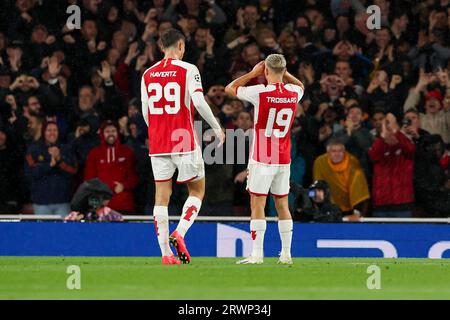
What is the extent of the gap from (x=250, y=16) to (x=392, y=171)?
174 inches

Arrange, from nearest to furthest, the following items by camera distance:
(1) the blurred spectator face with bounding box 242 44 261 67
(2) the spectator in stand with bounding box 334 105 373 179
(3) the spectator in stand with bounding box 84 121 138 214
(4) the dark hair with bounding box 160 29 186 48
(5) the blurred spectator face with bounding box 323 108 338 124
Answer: (4) the dark hair with bounding box 160 29 186 48
(2) the spectator in stand with bounding box 334 105 373 179
(3) the spectator in stand with bounding box 84 121 138 214
(5) the blurred spectator face with bounding box 323 108 338 124
(1) the blurred spectator face with bounding box 242 44 261 67

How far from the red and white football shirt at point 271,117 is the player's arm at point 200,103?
68cm

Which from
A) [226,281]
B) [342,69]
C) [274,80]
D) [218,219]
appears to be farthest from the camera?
[342,69]

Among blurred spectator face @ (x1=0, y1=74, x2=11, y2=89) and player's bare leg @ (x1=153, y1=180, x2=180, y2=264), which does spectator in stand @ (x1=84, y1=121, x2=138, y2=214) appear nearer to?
blurred spectator face @ (x1=0, y1=74, x2=11, y2=89)

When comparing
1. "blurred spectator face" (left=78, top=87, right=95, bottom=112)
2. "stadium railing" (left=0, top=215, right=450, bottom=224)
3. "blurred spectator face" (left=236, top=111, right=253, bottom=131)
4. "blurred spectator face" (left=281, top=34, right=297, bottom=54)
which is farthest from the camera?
"blurred spectator face" (left=281, top=34, right=297, bottom=54)

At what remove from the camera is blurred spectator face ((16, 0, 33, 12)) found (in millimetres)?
22172

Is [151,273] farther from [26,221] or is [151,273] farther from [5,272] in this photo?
[26,221]

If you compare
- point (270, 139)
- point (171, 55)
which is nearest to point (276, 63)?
point (270, 139)

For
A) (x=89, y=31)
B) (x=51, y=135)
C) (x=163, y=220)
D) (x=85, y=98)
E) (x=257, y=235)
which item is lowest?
(x=257, y=235)

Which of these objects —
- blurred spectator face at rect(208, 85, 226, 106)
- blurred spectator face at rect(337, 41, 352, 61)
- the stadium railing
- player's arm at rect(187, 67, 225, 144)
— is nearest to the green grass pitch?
player's arm at rect(187, 67, 225, 144)

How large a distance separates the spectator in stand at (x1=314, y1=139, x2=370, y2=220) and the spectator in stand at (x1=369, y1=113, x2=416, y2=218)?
0.75 feet

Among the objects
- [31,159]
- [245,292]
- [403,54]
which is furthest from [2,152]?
[245,292]

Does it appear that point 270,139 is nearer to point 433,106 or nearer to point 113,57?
point 433,106

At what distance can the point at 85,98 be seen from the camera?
20516 mm
